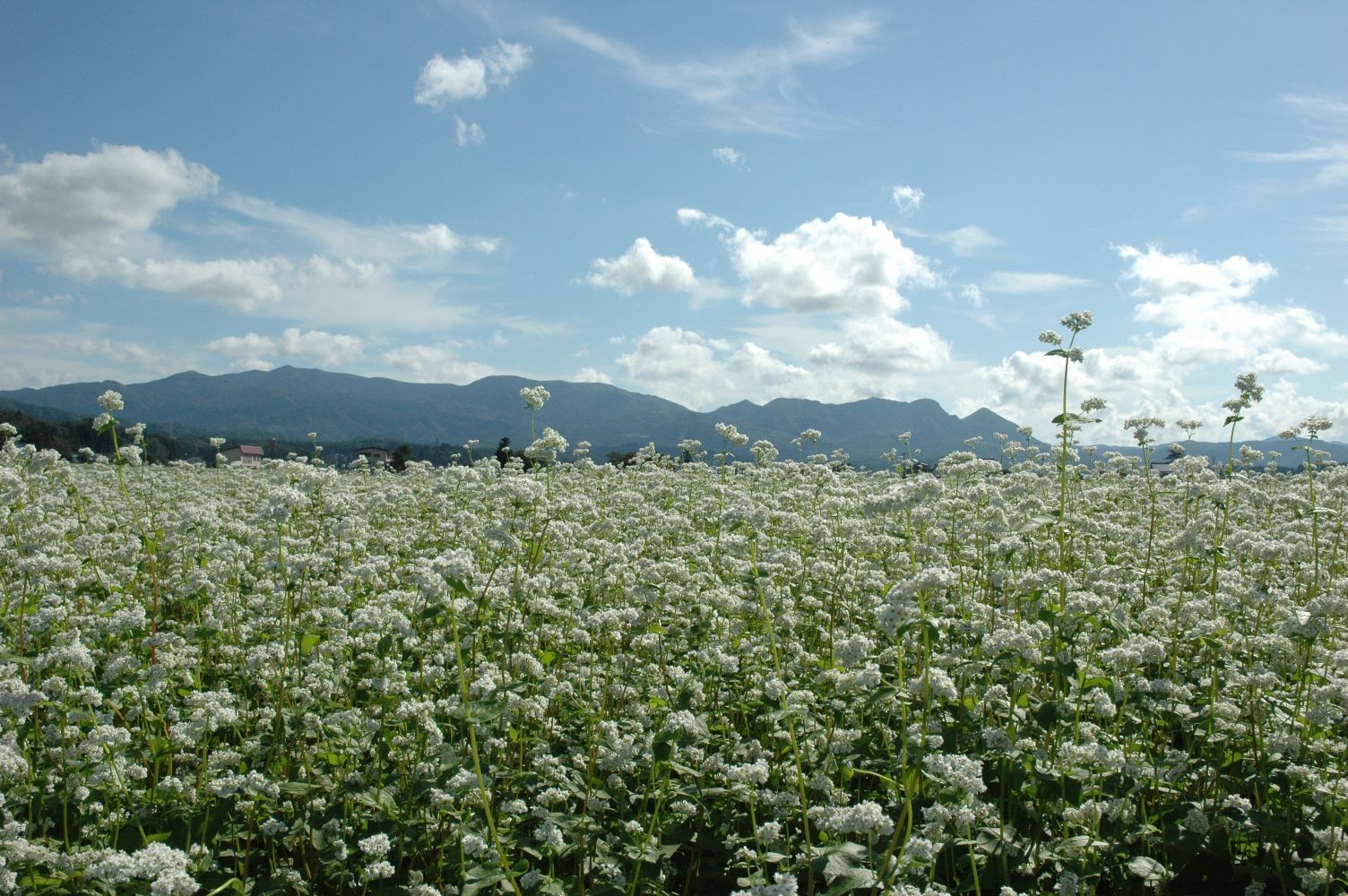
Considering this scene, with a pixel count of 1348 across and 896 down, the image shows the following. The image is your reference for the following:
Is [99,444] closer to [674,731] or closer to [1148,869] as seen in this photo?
[674,731]

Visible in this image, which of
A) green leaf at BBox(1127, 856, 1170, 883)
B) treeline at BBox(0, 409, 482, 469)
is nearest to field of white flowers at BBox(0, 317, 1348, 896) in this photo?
green leaf at BBox(1127, 856, 1170, 883)

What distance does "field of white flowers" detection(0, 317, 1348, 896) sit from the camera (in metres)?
4.61

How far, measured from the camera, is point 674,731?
449 cm

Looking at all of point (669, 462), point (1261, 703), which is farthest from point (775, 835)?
point (669, 462)

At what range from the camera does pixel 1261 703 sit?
19.0ft

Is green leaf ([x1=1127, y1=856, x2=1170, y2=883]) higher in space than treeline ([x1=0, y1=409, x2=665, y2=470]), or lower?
lower

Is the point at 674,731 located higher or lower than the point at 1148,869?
higher

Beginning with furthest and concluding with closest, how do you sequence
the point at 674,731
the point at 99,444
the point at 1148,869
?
the point at 99,444, the point at 1148,869, the point at 674,731

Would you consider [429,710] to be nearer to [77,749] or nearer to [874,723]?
[77,749]

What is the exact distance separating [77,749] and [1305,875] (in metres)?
7.78

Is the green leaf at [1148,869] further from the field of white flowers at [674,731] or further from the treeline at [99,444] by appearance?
the treeline at [99,444]

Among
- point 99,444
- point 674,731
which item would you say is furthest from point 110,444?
point 674,731

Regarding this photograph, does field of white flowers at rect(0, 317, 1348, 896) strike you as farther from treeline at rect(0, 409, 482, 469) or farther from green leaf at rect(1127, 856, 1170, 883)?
treeline at rect(0, 409, 482, 469)

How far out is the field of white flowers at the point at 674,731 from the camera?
4605 mm
